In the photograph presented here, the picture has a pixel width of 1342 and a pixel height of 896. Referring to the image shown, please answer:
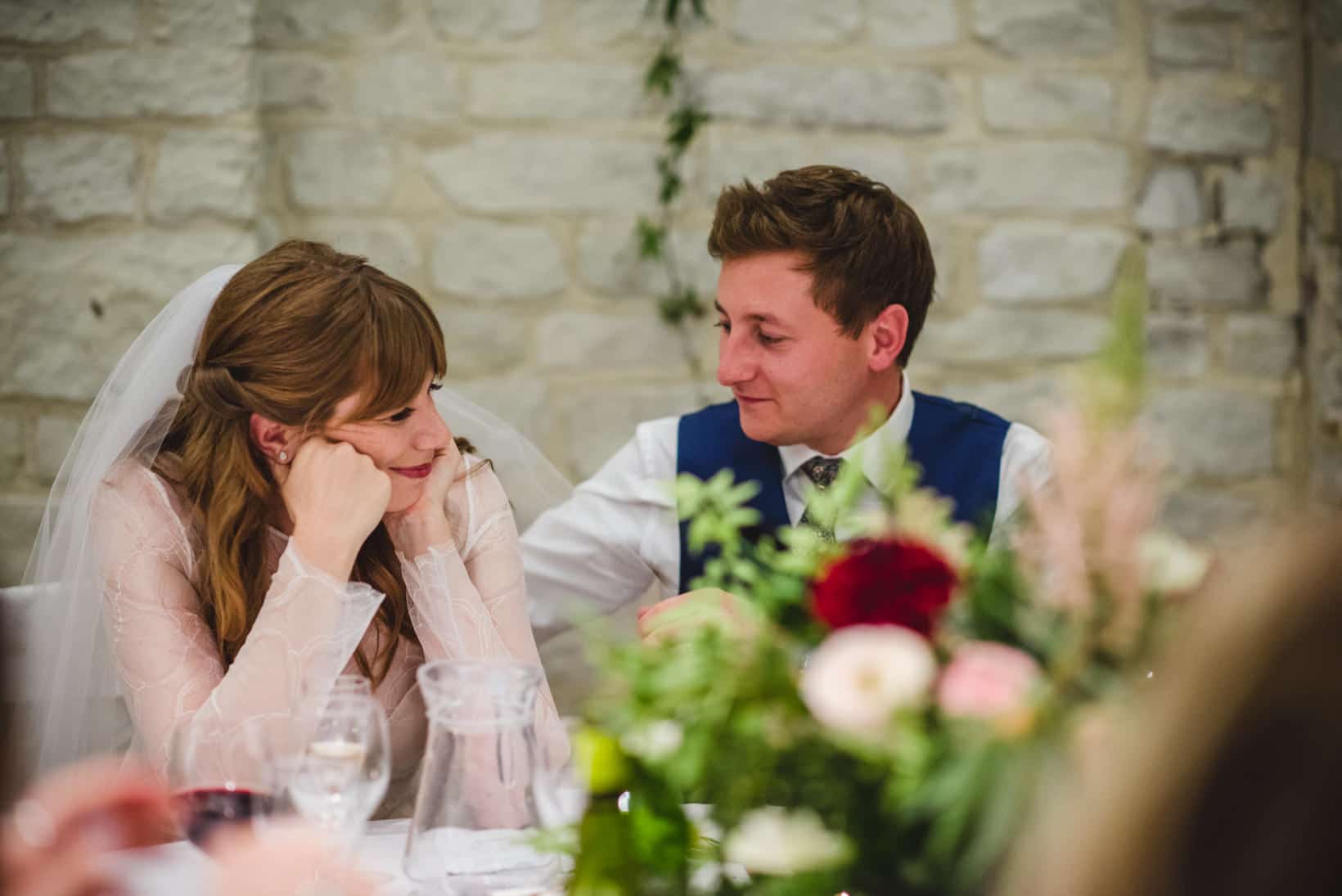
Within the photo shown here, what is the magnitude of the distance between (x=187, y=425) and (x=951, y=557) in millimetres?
1436

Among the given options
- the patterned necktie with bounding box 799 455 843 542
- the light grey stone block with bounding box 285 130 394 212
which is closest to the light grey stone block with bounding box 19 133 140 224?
the light grey stone block with bounding box 285 130 394 212

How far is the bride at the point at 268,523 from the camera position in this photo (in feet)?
5.82

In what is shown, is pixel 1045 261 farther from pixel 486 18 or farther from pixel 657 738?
pixel 657 738

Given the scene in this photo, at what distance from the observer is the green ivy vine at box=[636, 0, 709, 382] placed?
2881mm

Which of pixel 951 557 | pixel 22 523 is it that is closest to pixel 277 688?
pixel 951 557

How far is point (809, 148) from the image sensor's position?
9.69 feet

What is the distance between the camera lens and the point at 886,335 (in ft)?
8.13

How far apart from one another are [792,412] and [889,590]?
5.04 feet

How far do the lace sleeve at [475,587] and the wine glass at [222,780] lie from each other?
0.74 meters

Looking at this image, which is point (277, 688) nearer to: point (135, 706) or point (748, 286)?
point (135, 706)

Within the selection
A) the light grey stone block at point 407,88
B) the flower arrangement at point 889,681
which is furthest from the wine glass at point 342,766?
the light grey stone block at point 407,88

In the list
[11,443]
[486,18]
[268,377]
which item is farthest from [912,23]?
[11,443]

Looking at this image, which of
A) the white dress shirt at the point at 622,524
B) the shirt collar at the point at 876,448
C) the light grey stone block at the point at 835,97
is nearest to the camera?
the shirt collar at the point at 876,448

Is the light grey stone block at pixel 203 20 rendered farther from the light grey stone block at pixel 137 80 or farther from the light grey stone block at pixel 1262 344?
the light grey stone block at pixel 1262 344
